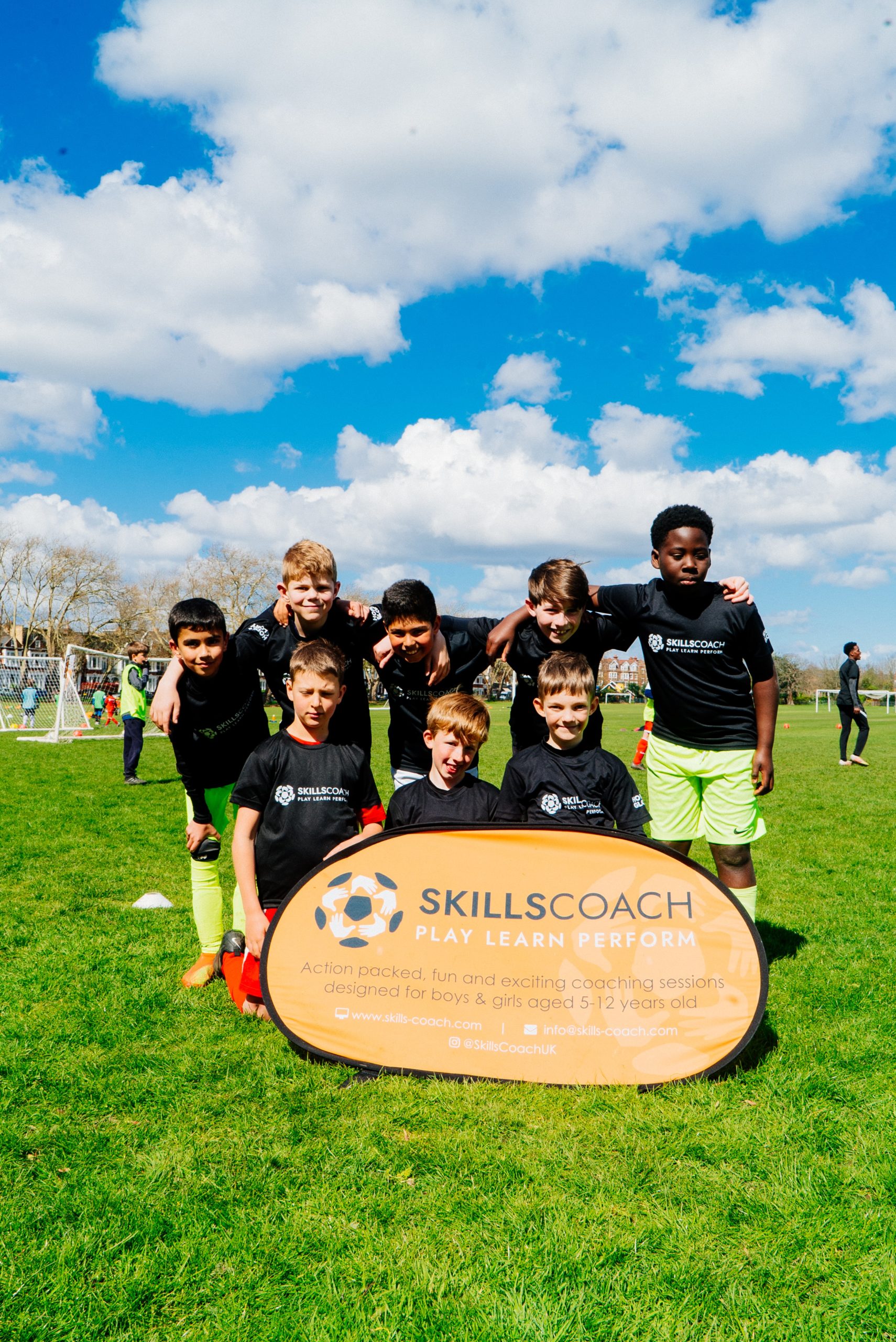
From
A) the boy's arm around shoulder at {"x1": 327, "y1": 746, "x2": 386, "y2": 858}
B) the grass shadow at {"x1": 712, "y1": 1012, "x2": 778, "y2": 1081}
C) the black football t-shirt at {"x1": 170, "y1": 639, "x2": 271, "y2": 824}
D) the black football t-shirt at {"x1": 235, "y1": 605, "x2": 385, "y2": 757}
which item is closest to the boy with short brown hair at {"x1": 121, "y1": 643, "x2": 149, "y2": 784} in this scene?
the black football t-shirt at {"x1": 170, "y1": 639, "x2": 271, "y2": 824}

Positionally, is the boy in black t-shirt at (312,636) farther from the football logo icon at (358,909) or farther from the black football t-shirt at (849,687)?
the black football t-shirt at (849,687)

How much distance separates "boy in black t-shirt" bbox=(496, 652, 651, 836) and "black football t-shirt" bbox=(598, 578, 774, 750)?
0.57m

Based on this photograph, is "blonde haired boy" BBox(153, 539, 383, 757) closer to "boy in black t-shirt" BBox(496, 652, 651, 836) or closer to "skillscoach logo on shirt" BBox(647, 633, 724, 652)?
"boy in black t-shirt" BBox(496, 652, 651, 836)

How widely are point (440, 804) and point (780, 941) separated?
2855 mm

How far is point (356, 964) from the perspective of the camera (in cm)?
352

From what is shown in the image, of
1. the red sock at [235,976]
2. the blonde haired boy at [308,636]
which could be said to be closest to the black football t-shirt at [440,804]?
the blonde haired boy at [308,636]

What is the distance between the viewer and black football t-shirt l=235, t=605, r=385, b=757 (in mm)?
4602

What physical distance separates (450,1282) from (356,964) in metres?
1.39

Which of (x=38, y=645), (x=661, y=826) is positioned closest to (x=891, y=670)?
(x=38, y=645)

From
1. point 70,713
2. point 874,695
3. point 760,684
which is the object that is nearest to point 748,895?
point 760,684

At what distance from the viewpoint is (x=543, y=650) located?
4566 millimetres

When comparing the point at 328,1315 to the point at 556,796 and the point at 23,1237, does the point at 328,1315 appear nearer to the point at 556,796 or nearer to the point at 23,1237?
the point at 23,1237

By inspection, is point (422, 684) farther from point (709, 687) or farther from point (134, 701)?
point (134, 701)

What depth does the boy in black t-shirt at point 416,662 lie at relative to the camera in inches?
172
